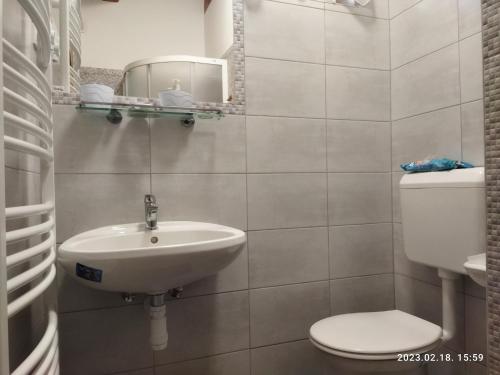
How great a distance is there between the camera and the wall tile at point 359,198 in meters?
1.70

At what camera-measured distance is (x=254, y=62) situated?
5.12ft

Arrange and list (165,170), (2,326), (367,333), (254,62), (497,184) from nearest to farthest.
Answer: (2,326) < (497,184) < (367,333) < (165,170) < (254,62)

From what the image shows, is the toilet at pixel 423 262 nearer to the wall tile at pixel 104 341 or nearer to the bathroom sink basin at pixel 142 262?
the bathroom sink basin at pixel 142 262

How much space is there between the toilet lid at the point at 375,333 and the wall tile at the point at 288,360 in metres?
0.27

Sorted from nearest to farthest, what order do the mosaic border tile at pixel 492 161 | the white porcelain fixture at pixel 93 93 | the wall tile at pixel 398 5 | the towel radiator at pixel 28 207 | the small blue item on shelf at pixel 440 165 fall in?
the towel radiator at pixel 28 207
the mosaic border tile at pixel 492 161
the white porcelain fixture at pixel 93 93
the small blue item on shelf at pixel 440 165
the wall tile at pixel 398 5

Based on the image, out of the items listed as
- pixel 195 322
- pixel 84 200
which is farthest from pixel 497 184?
pixel 84 200

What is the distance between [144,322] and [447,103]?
1.59 metres

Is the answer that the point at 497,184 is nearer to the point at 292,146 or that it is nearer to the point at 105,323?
the point at 292,146

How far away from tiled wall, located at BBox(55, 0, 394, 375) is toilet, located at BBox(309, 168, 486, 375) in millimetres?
264

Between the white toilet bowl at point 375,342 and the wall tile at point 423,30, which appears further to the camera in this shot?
the wall tile at point 423,30

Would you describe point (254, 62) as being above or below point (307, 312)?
above

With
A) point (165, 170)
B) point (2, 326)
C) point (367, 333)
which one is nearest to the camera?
point (2, 326)

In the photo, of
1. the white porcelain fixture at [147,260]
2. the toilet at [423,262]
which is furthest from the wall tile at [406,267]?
the white porcelain fixture at [147,260]

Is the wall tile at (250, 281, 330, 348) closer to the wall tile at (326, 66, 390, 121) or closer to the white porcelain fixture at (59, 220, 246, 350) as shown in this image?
the white porcelain fixture at (59, 220, 246, 350)
